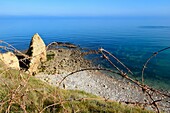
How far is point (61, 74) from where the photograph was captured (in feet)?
96.3

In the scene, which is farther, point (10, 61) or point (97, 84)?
point (97, 84)

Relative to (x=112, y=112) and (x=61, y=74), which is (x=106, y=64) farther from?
(x=112, y=112)

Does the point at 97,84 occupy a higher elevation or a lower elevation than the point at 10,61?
lower

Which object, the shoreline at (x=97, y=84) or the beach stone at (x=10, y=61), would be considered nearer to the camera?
the beach stone at (x=10, y=61)

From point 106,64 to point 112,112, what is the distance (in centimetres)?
2558

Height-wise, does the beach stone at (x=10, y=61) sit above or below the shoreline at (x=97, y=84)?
above

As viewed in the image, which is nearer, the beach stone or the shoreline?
the beach stone

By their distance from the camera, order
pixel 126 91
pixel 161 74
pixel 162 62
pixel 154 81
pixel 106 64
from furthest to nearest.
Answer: pixel 162 62, pixel 106 64, pixel 161 74, pixel 154 81, pixel 126 91

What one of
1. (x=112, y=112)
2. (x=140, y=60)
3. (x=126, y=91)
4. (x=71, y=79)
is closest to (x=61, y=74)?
(x=71, y=79)

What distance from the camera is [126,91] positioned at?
24797 mm

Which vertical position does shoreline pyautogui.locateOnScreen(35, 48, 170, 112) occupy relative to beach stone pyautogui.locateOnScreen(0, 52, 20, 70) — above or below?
below

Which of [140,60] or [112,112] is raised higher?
[112,112]

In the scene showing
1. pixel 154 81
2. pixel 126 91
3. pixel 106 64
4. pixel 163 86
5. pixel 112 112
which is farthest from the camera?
pixel 106 64

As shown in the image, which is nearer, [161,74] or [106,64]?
[161,74]
